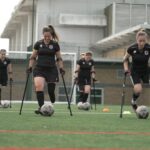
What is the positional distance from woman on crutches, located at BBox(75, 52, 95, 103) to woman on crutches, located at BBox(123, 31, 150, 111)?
7.19 metres

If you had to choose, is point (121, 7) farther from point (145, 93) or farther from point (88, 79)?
point (88, 79)

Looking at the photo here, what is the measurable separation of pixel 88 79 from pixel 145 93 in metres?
24.3

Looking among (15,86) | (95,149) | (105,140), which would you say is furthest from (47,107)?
(15,86)

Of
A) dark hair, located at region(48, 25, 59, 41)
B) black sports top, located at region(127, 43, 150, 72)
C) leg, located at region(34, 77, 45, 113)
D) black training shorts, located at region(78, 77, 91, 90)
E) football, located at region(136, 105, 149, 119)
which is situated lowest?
football, located at region(136, 105, 149, 119)

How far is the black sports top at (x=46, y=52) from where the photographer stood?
1335 centimetres

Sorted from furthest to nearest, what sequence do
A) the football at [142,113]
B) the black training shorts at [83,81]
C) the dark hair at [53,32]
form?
the black training shorts at [83,81], the dark hair at [53,32], the football at [142,113]

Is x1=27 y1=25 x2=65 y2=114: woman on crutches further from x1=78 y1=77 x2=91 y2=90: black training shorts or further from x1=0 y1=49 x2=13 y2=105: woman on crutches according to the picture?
x1=78 y1=77 x2=91 y2=90: black training shorts

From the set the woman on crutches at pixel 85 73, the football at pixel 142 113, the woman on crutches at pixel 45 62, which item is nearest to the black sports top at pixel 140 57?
the football at pixel 142 113

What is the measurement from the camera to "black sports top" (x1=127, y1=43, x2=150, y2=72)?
13086 mm

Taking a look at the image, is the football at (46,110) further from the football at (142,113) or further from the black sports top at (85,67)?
the black sports top at (85,67)

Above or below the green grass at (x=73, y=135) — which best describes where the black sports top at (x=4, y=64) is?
above

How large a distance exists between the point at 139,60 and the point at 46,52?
2146mm

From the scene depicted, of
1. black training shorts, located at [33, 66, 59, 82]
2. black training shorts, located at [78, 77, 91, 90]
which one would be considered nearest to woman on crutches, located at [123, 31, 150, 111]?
black training shorts, located at [33, 66, 59, 82]

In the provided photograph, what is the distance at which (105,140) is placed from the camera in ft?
25.5
